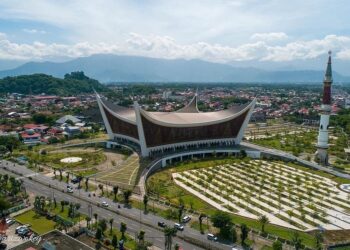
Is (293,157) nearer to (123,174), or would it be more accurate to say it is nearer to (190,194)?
(190,194)

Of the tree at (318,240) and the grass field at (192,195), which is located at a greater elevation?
the tree at (318,240)

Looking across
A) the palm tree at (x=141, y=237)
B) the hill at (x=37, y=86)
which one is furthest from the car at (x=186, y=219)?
the hill at (x=37, y=86)

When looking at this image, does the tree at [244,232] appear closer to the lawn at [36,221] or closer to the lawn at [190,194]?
the lawn at [190,194]

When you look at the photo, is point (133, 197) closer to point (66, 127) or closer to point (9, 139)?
point (9, 139)

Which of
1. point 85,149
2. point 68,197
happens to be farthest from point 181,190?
point 85,149

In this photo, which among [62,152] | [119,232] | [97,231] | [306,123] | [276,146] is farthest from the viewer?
[306,123]

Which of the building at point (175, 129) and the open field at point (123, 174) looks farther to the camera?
the building at point (175, 129)
